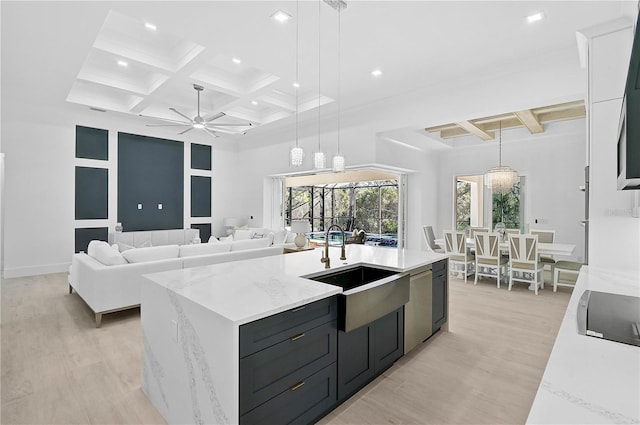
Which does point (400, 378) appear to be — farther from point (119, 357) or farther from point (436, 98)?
point (436, 98)

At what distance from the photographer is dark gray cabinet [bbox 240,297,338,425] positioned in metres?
1.59

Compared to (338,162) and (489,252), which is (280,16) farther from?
(489,252)

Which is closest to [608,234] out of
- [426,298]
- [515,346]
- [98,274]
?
[515,346]

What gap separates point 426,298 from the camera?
3.08 m

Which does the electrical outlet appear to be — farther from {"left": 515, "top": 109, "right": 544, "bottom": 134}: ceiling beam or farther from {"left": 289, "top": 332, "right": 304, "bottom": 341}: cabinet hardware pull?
{"left": 515, "top": 109, "right": 544, "bottom": 134}: ceiling beam

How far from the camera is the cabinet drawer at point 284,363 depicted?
5.18 feet

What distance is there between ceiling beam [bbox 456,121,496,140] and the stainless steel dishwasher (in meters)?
3.46

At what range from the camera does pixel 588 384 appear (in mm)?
911

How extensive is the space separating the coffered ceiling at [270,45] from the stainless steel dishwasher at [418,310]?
2384 mm

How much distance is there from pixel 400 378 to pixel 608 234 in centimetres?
211

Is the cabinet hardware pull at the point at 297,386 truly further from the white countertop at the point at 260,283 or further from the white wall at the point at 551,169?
the white wall at the point at 551,169

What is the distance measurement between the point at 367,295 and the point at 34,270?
6800mm

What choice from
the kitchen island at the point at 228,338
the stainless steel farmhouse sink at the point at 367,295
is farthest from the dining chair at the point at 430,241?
the kitchen island at the point at 228,338

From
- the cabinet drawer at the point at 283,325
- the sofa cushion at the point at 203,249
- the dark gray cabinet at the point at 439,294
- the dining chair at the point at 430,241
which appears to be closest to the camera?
the cabinet drawer at the point at 283,325
